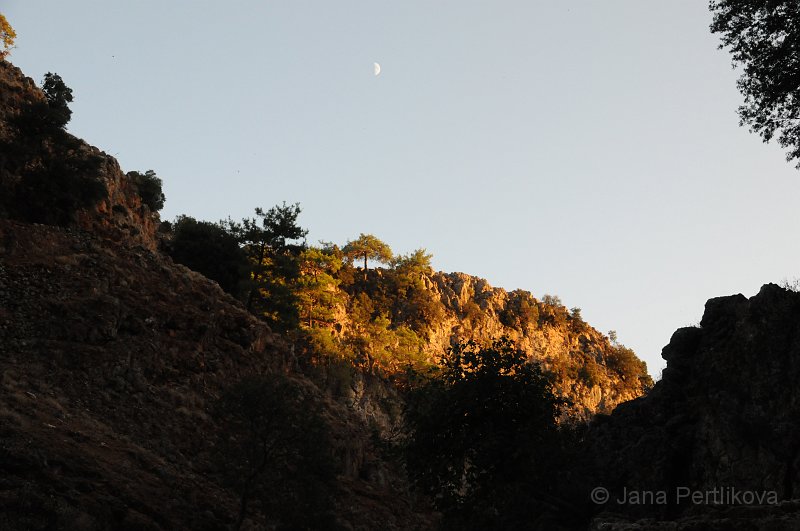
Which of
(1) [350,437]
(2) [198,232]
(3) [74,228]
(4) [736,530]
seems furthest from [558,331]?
(4) [736,530]

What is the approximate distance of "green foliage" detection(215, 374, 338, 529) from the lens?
24328 millimetres

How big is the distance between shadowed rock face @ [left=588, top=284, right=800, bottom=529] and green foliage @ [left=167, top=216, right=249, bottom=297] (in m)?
38.8

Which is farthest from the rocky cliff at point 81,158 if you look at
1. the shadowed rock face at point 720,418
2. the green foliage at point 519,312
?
the green foliage at point 519,312

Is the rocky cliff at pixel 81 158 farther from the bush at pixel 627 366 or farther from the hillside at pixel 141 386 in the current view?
the bush at pixel 627 366

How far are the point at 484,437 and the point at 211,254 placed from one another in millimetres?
38971

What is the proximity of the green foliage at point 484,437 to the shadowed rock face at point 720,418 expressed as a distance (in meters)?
2.73

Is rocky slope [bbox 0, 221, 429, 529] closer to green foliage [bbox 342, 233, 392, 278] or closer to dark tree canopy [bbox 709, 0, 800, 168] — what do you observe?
dark tree canopy [bbox 709, 0, 800, 168]

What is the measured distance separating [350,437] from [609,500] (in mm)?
20417

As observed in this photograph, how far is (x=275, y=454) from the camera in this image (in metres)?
25.4

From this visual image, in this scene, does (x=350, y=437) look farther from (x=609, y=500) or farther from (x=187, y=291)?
(x=609, y=500)

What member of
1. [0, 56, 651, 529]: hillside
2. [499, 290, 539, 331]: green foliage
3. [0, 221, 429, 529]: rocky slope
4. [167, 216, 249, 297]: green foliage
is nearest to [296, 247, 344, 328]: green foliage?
[0, 56, 651, 529]: hillside

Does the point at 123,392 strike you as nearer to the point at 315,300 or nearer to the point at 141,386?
the point at 141,386

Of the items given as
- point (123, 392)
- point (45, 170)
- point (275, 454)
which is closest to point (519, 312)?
point (45, 170)

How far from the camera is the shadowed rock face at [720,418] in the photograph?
21.8 m
